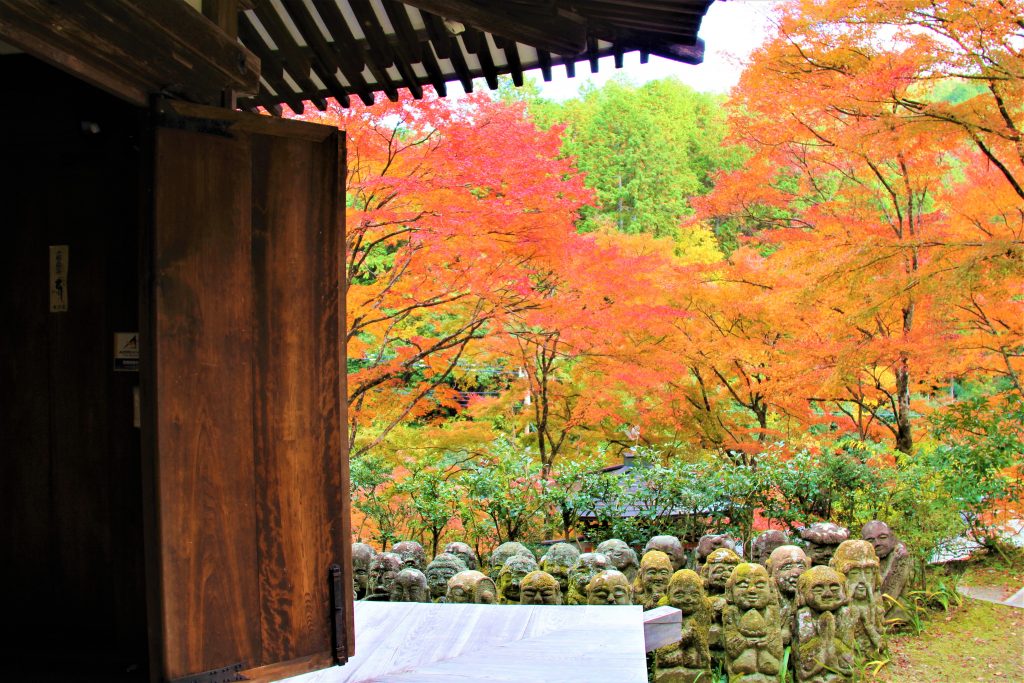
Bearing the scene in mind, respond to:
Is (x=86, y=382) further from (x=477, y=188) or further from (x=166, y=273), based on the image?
(x=477, y=188)

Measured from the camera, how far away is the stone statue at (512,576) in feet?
14.0

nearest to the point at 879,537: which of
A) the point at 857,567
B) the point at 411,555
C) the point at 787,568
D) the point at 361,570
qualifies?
the point at 857,567

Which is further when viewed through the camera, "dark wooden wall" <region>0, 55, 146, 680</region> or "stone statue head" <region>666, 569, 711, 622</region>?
"stone statue head" <region>666, 569, 711, 622</region>

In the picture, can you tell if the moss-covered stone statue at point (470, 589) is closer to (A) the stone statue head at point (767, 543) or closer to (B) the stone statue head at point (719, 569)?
(B) the stone statue head at point (719, 569)

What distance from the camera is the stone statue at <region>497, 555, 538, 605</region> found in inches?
168

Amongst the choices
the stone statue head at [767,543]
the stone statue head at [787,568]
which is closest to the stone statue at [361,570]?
the stone statue head at [787,568]

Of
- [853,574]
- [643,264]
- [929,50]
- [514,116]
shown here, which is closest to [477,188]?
[514,116]

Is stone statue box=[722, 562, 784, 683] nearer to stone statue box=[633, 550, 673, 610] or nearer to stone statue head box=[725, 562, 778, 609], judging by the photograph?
stone statue head box=[725, 562, 778, 609]

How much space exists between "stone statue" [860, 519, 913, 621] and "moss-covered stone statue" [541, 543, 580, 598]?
2.29m

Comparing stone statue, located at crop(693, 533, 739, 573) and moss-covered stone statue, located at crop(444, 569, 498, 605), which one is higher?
moss-covered stone statue, located at crop(444, 569, 498, 605)

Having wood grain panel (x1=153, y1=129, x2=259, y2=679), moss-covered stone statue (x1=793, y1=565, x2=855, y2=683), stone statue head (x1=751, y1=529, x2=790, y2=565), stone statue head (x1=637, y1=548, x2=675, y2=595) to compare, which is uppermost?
wood grain panel (x1=153, y1=129, x2=259, y2=679)

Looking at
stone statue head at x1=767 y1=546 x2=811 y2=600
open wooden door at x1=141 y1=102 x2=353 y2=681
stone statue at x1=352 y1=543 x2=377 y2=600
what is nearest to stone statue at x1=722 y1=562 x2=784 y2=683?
stone statue head at x1=767 y1=546 x2=811 y2=600

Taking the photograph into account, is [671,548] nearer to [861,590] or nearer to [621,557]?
[621,557]

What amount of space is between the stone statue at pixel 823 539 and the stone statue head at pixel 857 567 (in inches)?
20.7
